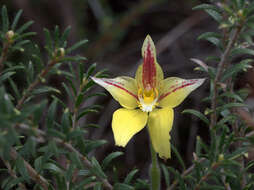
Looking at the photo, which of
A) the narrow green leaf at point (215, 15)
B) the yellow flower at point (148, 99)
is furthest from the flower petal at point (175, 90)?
the narrow green leaf at point (215, 15)

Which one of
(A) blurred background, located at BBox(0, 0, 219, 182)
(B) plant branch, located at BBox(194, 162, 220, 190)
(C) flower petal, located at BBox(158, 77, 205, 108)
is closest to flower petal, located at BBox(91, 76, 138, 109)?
(C) flower petal, located at BBox(158, 77, 205, 108)

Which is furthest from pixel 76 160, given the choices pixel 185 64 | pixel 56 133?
pixel 185 64

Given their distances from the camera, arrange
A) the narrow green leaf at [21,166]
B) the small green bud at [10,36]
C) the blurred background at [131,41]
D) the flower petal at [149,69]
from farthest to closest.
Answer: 1. the blurred background at [131,41]
2. the flower petal at [149,69]
3. the small green bud at [10,36]
4. the narrow green leaf at [21,166]

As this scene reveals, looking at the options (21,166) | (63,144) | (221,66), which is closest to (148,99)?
(221,66)

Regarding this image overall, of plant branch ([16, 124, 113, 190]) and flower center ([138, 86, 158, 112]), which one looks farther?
flower center ([138, 86, 158, 112])

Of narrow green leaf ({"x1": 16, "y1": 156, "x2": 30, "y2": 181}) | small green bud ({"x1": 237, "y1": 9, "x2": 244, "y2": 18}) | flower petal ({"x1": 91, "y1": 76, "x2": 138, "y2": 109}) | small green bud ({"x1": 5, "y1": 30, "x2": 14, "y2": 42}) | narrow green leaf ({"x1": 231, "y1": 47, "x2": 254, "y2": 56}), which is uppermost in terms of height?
small green bud ({"x1": 5, "y1": 30, "x2": 14, "y2": 42})

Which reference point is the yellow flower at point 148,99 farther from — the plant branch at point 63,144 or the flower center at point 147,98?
the plant branch at point 63,144

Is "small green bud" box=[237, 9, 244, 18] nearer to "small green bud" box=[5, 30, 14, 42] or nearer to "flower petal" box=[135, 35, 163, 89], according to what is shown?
"flower petal" box=[135, 35, 163, 89]
